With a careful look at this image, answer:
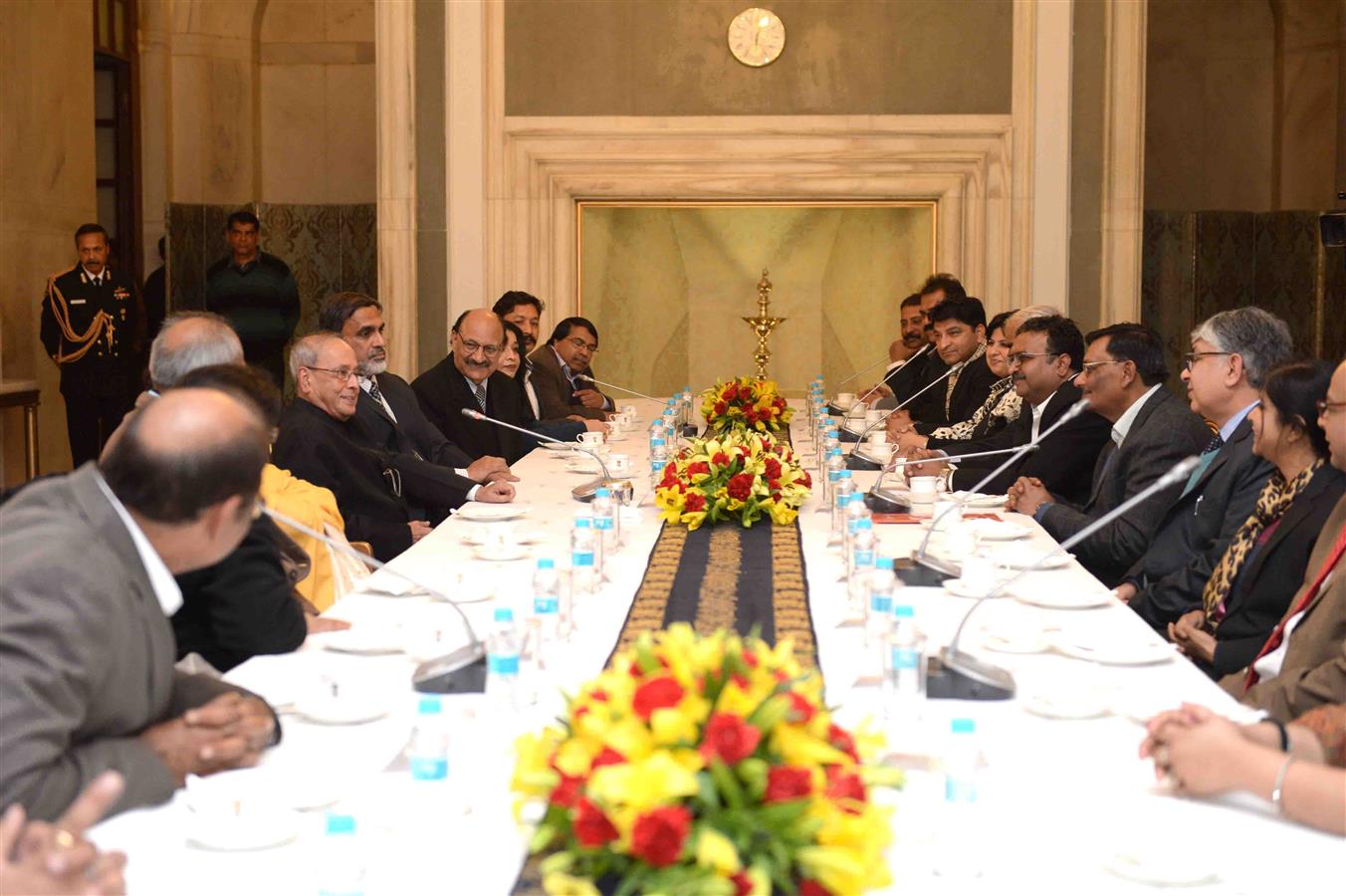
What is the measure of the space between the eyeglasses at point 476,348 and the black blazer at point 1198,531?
9.73 feet

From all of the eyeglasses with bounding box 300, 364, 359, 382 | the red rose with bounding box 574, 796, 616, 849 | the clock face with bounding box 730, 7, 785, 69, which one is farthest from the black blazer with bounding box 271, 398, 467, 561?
the clock face with bounding box 730, 7, 785, 69

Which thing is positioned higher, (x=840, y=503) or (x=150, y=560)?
(x=150, y=560)

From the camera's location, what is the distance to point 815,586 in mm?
3420

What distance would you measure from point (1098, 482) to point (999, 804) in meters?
3.07

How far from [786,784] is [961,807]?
1.25 ft

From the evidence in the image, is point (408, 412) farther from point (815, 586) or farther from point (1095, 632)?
point (1095, 632)

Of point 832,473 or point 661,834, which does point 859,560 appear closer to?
point 832,473

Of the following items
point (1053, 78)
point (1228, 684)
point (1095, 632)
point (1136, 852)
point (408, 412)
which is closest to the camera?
point (1136, 852)

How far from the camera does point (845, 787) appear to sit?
1591 mm

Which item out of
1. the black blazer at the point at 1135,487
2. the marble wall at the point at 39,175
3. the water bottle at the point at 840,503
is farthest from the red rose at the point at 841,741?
the marble wall at the point at 39,175

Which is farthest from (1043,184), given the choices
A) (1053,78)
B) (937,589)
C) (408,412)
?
(937,589)

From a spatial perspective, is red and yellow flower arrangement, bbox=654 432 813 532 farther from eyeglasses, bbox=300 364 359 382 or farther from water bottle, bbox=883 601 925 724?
water bottle, bbox=883 601 925 724

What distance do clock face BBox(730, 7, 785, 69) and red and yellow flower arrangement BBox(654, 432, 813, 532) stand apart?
527 centimetres

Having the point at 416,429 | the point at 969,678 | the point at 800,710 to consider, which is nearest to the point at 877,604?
the point at 969,678
